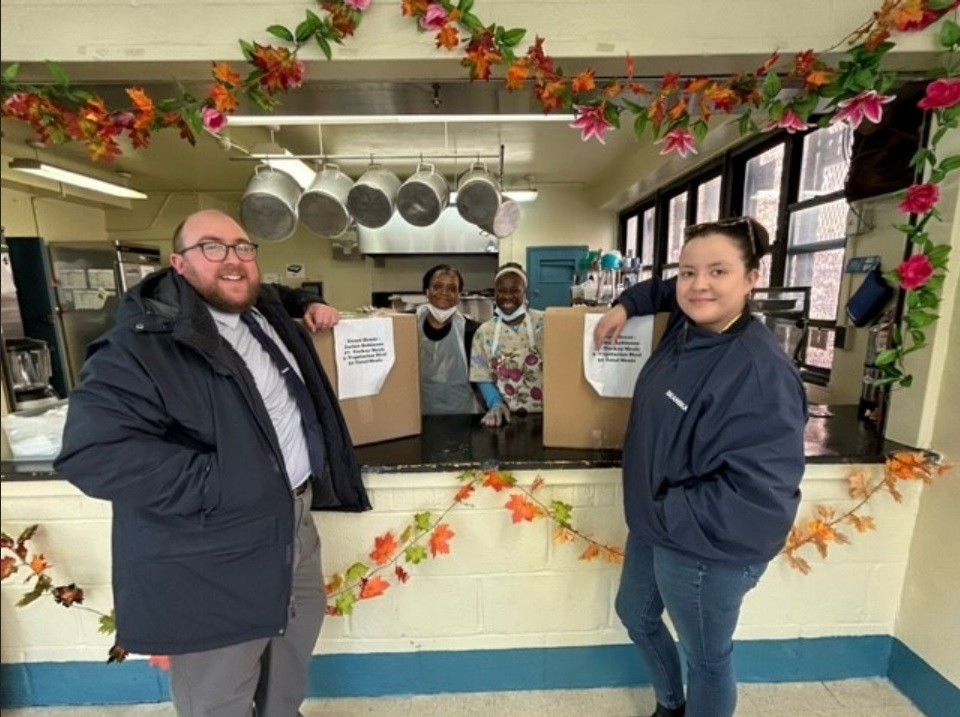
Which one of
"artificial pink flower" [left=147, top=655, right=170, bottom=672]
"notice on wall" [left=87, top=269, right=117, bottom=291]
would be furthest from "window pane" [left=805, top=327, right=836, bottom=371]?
"notice on wall" [left=87, top=269, right=117, bottom=291]

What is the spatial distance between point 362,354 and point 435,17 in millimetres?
926

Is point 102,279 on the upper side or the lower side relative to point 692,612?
upper

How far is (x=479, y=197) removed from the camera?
2270 millimetres

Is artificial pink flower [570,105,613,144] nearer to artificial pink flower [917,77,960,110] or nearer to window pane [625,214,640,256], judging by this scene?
artificial pink flower [917,77,960,110]

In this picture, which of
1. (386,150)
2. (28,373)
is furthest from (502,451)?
(386,150)

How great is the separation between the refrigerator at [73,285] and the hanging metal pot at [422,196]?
1.99 metres

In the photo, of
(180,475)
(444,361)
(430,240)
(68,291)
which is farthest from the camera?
(430,240)

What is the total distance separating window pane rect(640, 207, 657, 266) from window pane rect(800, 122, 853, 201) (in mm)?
2243

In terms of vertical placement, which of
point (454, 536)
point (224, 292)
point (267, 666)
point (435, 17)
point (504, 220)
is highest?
point (435, 17)

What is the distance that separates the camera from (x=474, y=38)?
4.06ft

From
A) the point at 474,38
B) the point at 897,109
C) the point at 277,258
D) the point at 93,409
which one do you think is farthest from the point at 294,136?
the point at 897,109

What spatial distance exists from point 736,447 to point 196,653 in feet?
4.22

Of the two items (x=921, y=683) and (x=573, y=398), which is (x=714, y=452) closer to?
(x=573, y=398)

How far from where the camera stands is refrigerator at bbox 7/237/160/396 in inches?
118
